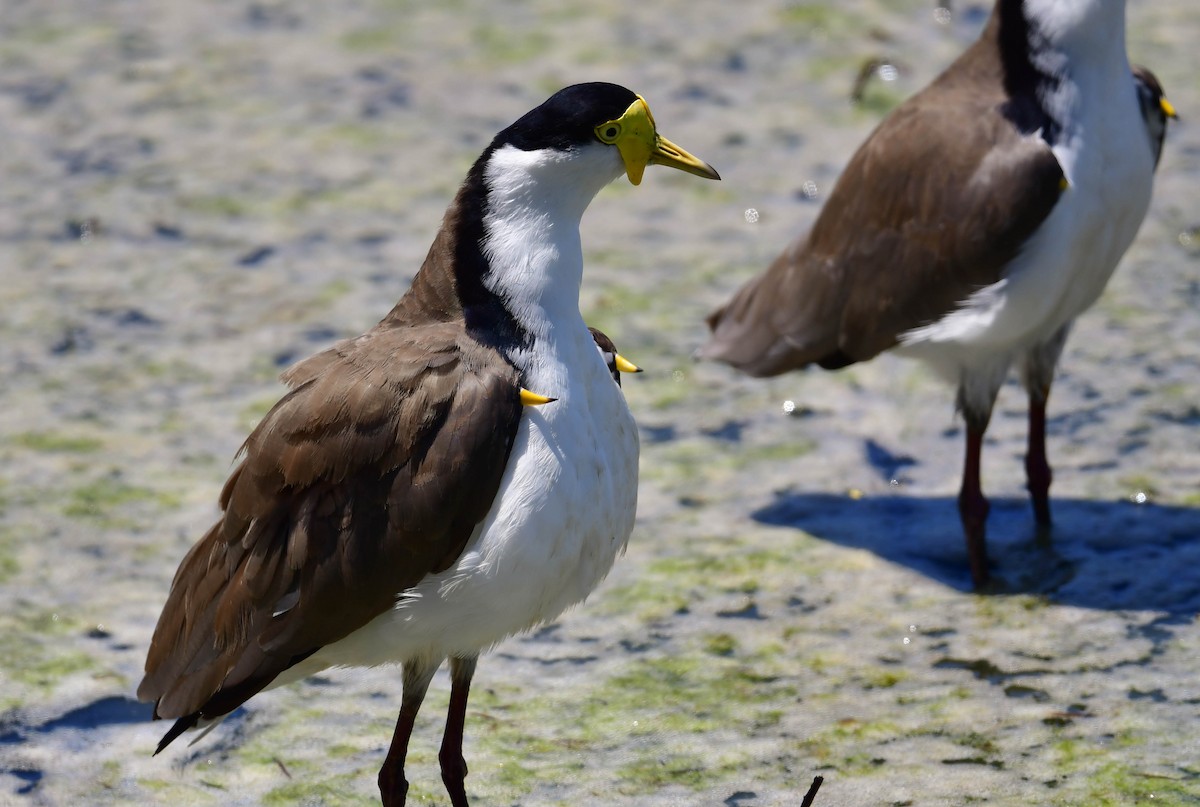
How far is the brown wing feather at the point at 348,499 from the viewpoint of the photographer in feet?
13.8

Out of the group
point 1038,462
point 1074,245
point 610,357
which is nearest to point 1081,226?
point 1074,245

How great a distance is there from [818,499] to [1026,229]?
1.42 metres

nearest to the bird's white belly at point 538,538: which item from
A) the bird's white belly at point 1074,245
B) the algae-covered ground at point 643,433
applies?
the algae-covered ground at point 643,433

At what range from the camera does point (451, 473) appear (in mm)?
4168

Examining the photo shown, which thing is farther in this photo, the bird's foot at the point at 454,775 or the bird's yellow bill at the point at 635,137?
the bird's foot at the point at 454,775

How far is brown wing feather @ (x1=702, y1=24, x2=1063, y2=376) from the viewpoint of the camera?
575 centimetres

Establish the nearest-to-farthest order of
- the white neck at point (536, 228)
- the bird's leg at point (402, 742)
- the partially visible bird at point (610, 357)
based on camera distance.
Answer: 1. the white neck at point (536, 228)
2. the bird's leg at point (402, 742)
3. the partially visible bird at point (610, 357)

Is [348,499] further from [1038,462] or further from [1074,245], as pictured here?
[1038,462]

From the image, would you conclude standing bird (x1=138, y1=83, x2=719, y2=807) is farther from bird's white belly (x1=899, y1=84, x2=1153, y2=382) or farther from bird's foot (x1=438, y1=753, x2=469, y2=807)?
bird's white belly (x1=899, y1=84, x2=1153, y2=382)

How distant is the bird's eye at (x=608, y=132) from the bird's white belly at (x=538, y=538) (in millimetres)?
554

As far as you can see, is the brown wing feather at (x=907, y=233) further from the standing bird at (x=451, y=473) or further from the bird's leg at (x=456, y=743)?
the bird's leg at (x=456, y=743)

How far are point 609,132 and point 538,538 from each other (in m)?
1.10

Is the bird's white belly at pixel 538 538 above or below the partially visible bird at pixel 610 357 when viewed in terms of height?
below

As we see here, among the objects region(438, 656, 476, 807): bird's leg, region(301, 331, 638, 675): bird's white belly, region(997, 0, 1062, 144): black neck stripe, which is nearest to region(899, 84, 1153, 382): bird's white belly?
region(997, 0, 1062, 144): black neck stripe
